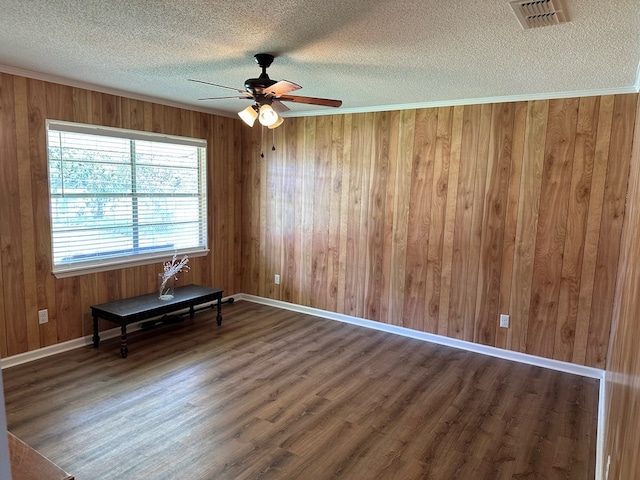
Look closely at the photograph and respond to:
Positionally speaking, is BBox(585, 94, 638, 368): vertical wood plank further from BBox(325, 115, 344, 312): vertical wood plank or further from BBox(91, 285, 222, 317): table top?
BBox(91, 285, 222, 317): table top

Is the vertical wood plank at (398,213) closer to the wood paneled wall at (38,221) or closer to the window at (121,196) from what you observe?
the window at (121,196)

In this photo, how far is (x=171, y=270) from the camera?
15.4 feet

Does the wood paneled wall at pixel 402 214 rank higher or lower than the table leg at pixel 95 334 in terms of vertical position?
higher

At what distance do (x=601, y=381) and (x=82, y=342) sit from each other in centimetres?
471

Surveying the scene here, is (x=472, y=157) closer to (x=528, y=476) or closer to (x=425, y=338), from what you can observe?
(x=425, y=338)

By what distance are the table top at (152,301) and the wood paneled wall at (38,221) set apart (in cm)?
21

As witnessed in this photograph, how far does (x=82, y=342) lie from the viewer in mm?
4121

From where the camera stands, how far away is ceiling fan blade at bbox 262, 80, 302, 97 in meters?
2.70

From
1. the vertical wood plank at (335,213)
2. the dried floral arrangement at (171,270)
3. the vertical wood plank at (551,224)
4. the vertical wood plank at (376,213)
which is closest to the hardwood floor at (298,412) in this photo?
the vertical wood plank at (551,224)

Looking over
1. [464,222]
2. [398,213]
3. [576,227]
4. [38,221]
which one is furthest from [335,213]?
[38,221]

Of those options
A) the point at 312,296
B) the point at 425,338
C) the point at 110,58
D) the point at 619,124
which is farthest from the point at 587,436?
the point at 110,58

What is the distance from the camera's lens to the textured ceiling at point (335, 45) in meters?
2.11

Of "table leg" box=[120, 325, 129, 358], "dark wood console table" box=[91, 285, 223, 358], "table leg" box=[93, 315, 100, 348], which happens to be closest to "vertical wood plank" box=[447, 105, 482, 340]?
"dark wood console table" box=[91, 285, 223, 358]

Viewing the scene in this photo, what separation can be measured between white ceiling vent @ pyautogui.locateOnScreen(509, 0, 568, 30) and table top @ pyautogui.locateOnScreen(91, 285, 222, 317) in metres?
3.71
